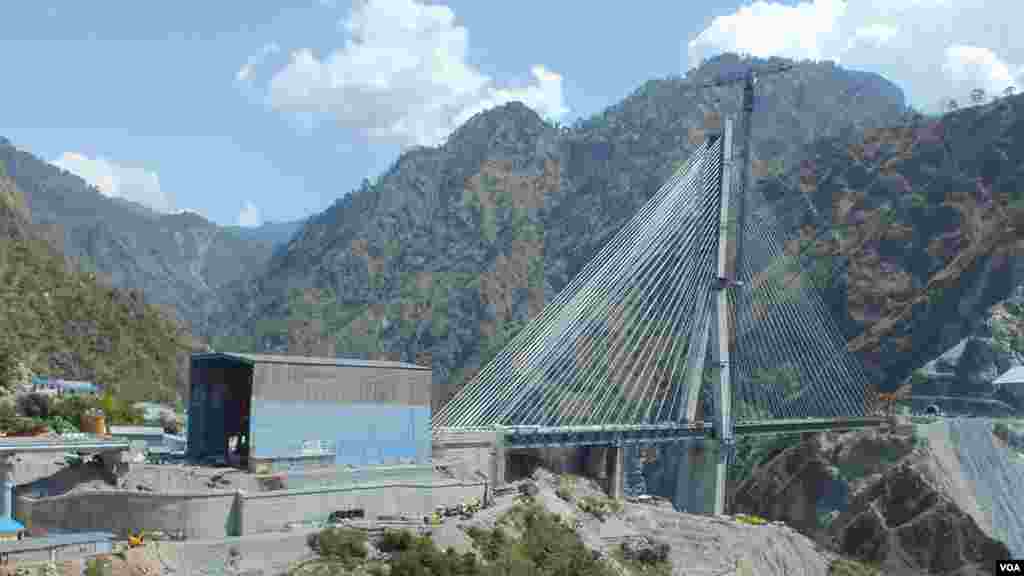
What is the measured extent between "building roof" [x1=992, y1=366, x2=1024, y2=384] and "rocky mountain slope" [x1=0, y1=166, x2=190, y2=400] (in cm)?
4425

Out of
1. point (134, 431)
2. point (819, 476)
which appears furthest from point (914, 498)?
point (134, 431)

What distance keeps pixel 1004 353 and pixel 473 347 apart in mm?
65209

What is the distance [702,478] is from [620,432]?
5119 millimetres

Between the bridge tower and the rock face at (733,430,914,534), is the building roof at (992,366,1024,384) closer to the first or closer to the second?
the rock face at (733,430,914,534)

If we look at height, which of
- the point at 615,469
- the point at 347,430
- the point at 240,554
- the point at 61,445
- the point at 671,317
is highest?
the point at 671,317

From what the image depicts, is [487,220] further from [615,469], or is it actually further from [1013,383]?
[615,469]

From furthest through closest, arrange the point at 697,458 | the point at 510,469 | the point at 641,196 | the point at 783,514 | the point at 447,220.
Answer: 1. the point at 447,220
2. the point at 641,196
3. the point at 783,514
4. the point at 697,458
5. the point at 510,469

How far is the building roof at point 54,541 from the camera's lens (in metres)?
23.4

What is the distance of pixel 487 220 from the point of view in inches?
5443

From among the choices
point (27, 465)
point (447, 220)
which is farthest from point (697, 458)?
point (447, 220)

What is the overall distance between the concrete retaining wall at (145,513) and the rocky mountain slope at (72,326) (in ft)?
85.4

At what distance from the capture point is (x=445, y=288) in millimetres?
130875

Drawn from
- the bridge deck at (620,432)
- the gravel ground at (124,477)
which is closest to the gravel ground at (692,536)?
the bridge deck at (620,432)

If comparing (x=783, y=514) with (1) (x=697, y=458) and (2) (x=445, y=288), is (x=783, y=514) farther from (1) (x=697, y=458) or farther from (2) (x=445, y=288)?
(2) (x=445, y=288)
